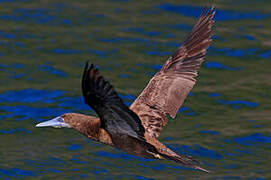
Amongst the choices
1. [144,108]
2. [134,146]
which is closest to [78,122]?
[134,146]

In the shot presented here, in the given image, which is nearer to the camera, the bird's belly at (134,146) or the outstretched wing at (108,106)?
the outstretched wing at (108,106)

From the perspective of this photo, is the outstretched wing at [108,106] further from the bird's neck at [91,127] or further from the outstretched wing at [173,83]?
the outstretched wing at [173,83]

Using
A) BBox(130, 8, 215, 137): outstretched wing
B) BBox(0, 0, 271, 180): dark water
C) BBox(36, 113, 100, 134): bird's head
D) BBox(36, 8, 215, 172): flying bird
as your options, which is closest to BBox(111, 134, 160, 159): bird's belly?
BBox(36, 8, 215, 172): flying bird

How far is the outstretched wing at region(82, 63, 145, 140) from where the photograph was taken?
5.95 meters

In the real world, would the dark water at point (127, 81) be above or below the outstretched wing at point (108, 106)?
below

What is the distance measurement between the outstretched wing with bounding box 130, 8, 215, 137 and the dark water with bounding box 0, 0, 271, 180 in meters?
1.18

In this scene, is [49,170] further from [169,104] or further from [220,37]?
[220,37]

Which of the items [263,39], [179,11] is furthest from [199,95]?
[179,11]

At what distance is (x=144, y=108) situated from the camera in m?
7.65

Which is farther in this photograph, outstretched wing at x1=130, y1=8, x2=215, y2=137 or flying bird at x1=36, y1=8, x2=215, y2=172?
outstretched wing at x1=130, y1=8, x2=215, y2=137

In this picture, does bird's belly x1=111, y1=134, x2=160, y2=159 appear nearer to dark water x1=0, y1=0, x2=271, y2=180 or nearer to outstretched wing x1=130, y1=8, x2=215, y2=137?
outstretched wing x1=130, y1=8, x2=215, y2=137

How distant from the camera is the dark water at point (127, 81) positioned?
888cm

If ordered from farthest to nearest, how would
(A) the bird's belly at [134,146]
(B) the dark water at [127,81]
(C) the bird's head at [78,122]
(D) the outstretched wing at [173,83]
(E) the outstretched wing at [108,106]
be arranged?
(B) the dark water at [127,81], (D) the outstretched wing at [173,83], (C) the bird's head at [78,122], (A) the bird's belly at [134,146], (E) the outstretched wing at [108,106]

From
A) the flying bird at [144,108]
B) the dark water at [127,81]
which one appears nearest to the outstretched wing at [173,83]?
the flying bird at [144,108]
